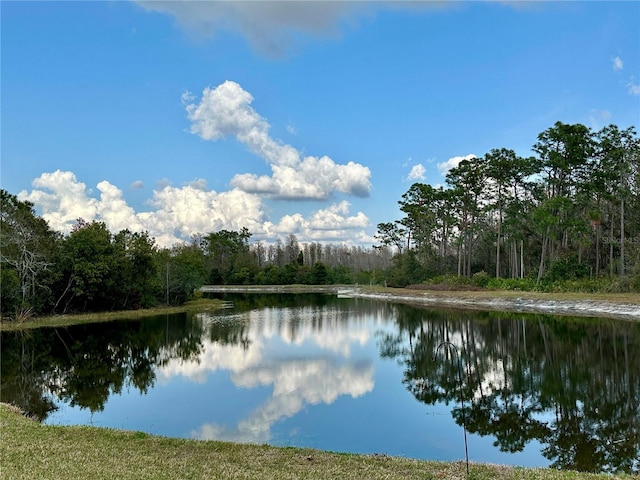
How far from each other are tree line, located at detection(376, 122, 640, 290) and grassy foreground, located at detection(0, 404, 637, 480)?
99.7 feet

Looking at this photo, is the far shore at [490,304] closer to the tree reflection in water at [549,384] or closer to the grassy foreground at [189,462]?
the tree reflection in water at [549,384]

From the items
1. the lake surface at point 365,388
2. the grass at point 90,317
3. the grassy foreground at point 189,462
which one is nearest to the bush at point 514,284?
the lake surface at point 365,388

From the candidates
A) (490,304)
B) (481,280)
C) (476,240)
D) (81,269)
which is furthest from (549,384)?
(476,240)

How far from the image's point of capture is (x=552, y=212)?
130 ft

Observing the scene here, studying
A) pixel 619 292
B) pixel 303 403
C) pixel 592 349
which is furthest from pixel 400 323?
pixel 303 403

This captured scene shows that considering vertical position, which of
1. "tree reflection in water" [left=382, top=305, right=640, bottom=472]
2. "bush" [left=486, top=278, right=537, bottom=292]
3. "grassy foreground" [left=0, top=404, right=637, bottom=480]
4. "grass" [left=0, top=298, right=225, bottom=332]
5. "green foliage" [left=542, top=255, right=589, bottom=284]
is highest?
"green foliage" [left=542, top=255, right=589, bottom=284]

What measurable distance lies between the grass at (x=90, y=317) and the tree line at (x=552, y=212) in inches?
1065

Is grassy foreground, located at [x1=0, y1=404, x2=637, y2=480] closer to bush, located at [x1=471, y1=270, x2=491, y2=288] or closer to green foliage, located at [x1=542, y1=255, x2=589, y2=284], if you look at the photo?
green foliage, located at [x1=542, y1=255, x2=589, y2=284]

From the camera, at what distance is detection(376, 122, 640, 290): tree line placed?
37.3m

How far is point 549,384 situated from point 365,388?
4.95 meters

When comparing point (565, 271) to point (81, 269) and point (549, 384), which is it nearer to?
point (549, 384)

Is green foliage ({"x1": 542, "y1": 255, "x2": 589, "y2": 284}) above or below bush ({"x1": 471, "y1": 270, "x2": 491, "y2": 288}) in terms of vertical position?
above

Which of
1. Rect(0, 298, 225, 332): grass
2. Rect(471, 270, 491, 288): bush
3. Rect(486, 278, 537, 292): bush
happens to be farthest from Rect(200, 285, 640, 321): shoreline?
Rect(0, 298, 225, 332): grass

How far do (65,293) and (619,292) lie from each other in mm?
37143
